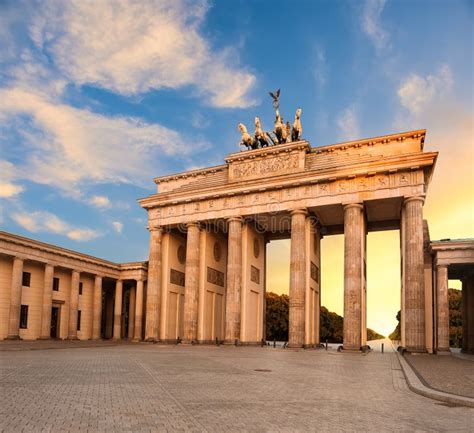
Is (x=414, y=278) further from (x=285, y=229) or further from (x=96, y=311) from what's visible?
(x=96, y=311)

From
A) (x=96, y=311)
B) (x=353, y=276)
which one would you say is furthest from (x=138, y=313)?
(x=353, y=276)

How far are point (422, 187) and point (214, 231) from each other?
2156cm

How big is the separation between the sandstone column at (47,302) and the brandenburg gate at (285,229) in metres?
9.59

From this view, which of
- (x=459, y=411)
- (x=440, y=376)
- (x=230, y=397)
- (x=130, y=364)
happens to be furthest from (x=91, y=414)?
(x=440, y=376)

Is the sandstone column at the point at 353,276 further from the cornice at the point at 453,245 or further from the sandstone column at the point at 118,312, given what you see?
the sandstone column at the point at 118,312

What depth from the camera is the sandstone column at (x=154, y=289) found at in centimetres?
4775

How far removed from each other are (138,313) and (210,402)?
1739 inches

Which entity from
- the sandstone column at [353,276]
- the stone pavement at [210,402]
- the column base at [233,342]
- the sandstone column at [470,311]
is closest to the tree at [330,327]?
the sandstone column at [470,311]

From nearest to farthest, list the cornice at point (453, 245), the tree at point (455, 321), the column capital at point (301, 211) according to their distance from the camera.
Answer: the cornice at point (453, 245) < the column capital at point (301, 211) < the tree at point (455, 321)

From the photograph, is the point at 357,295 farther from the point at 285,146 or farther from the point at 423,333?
the point at 285,146

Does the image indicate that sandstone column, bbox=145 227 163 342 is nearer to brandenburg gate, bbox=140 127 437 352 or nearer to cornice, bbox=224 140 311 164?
brandenburg gate, bbox=140 127 437 352

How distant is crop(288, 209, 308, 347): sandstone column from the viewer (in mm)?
39553

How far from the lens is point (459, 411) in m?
11.4

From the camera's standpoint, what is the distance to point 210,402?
468 inches
